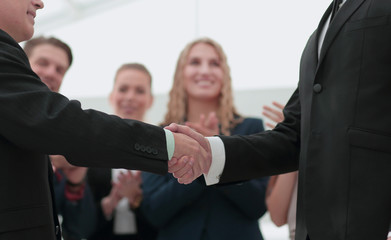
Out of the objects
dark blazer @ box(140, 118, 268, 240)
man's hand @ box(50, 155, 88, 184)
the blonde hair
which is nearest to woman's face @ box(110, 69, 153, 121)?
the blonde hair

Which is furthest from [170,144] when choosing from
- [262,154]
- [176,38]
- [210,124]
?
[176,38]

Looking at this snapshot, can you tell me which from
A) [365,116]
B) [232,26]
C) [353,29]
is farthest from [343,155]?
[232,26]

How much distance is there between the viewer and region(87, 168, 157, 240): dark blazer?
235 centimetres

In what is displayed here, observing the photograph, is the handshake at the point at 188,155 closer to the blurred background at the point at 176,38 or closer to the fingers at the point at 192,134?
the fingers at the point at 192,134

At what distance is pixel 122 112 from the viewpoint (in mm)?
2873

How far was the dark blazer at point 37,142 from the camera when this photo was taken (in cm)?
116

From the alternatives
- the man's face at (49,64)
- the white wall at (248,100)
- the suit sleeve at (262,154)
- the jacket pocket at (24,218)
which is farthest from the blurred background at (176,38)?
the jacket pocket at (24,218)

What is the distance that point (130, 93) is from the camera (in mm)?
2854

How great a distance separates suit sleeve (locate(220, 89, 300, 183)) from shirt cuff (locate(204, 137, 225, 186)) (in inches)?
0.5

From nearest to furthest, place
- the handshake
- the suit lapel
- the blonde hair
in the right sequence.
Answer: the suit lapel < the handshake < the blonde hair

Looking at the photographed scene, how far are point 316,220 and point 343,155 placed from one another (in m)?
0.19

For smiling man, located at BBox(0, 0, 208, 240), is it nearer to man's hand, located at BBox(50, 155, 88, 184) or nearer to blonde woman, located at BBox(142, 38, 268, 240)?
blonde woman, located at BBox(142, 38, 268, 240)

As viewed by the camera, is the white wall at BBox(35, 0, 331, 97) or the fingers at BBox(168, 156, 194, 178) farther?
the white wall at BBox(35, 0, 331, 97)

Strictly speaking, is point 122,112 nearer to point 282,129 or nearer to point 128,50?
point 282,129
